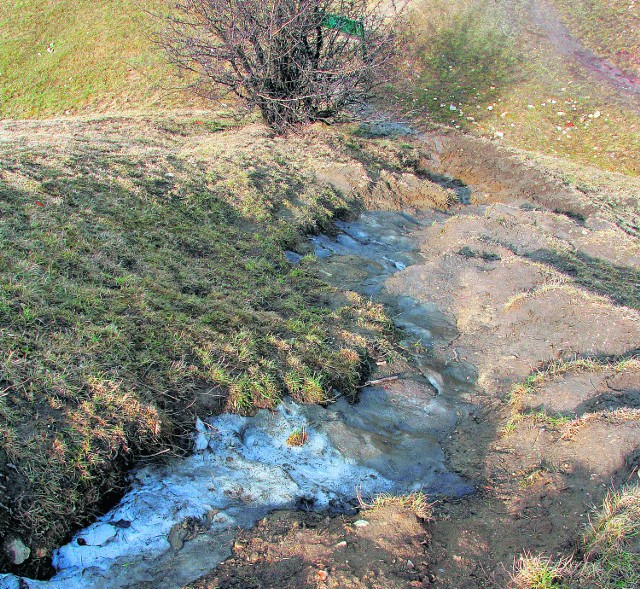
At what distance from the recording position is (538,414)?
4207 mm

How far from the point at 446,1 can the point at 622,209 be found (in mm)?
13531

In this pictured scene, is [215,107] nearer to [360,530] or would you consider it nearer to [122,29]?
[122,29]

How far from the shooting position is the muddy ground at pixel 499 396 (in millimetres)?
2994

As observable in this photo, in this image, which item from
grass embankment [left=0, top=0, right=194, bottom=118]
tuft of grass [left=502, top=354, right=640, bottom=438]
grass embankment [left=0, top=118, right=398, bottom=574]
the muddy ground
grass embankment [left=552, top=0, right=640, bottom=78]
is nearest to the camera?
the muddy ground

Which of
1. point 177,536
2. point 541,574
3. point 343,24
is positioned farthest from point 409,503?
point 343,24

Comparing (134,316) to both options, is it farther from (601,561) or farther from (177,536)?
(601,561)

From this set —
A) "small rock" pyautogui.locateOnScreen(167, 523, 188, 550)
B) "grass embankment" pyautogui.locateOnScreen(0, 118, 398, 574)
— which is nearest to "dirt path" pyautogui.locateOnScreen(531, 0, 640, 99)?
"grass embankment" pyautogui.locateOnScreen(0, 118, 398, 574)

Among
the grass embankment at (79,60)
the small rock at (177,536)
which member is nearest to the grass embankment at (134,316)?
the small rock at (177,536)

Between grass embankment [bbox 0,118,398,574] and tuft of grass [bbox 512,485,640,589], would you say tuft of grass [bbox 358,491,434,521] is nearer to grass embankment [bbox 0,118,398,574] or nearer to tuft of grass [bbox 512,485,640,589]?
tuft of grass [bbox 512,485,640,589]

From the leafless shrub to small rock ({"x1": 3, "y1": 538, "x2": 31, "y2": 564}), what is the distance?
887cm

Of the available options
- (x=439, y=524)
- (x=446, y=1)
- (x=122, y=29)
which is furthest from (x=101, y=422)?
(x=446, y=1)

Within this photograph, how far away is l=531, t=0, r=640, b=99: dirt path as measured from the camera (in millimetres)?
15711

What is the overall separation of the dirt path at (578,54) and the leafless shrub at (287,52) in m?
8.00

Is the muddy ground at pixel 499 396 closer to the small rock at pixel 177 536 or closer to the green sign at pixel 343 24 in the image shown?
the small rock at pixel 177 536
